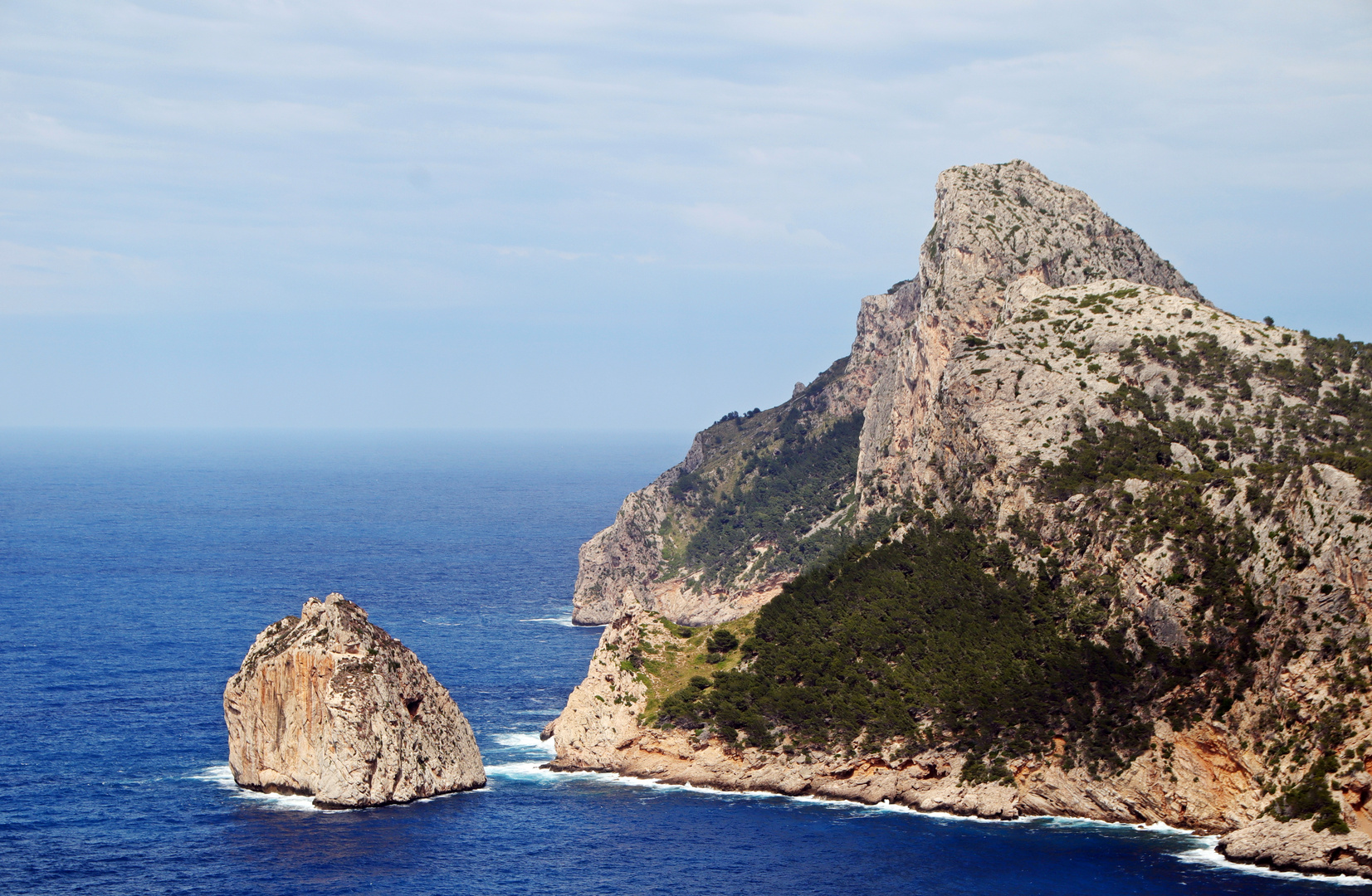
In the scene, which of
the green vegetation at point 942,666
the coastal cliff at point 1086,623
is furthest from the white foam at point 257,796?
the green vegetation at point 942,666

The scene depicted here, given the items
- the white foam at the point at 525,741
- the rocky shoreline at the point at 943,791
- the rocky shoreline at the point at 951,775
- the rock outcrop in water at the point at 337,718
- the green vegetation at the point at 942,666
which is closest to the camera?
the rocky shoreline at the point at 943,791

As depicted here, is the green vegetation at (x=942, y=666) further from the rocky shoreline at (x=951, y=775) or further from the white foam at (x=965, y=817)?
the white foam at (x=965, y=817)

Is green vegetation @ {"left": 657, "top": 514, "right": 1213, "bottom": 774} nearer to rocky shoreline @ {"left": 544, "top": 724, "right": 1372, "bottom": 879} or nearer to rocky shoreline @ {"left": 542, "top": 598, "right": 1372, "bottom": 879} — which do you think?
rocky shoreline @ {"left": 542, "top": 598, "right": 1372, "bottom": 879}

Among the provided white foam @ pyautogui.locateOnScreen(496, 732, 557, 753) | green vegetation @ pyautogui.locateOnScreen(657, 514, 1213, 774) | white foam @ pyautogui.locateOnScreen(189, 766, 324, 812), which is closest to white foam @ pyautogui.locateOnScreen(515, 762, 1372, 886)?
white foam @ pyautogui.locateOnScreen(496, 732, 557, 753)

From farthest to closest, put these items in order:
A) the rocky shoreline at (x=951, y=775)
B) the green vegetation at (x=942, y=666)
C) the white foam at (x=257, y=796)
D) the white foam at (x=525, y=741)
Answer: the white foam at (x=525, y=741) < the green vegetation at (x=942, y=666) < the white foam at (x=257, y=796) < the rocky shoreline at (x=951, y=775)

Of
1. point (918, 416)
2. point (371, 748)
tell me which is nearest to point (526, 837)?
point (371, 748)

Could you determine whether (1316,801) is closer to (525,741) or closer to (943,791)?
(943,791)

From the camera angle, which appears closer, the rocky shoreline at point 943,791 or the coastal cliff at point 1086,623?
the rocky shoreline at point 943,791
